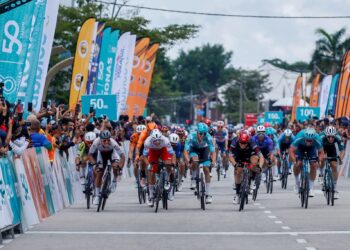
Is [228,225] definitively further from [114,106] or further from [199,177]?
[114,106]

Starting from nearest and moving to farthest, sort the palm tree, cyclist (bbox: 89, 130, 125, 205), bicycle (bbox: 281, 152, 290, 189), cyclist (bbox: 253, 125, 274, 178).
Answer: cyclist (bbox: 89, 130, 125, 205)
cyclist (bbox: 253, 125, 274, 178)
bicycle (bbox: 281, 152, 290, 189)
the palm tree

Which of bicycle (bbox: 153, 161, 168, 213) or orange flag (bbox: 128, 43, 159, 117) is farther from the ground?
orange flag (bbox: 128, 43, 159, 117)

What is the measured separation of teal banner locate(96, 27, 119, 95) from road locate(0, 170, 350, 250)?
1466 centimetres

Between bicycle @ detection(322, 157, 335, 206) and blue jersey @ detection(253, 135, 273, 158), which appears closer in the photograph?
bicycle @ detection(322, 157, 335, 206)

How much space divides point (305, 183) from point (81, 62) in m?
13.7

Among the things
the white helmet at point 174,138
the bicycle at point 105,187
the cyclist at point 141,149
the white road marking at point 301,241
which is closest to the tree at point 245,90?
the white helmet at point 174,138

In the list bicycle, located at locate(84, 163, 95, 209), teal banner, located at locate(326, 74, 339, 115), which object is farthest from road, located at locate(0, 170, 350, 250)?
teal banner, located at locate(326, 74, 339, 115)

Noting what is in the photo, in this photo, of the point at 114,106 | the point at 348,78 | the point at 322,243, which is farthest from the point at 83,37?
the point at 322,243

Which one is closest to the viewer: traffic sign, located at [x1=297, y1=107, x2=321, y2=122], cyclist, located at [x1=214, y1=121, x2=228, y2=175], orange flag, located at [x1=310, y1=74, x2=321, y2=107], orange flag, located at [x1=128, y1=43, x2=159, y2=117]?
cyclist, located at [x1=214, y1=121, x2=228, y2=175]

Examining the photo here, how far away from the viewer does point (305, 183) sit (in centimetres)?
2316

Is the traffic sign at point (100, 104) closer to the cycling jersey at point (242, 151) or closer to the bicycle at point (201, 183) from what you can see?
the bicycle at point (201, 183)

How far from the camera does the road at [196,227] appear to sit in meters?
15.4

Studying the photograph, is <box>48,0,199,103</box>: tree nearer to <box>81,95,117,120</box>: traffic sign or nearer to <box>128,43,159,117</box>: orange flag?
<box>128,43,159,117</box>: orange flag

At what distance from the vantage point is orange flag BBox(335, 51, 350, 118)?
47.7 meters
